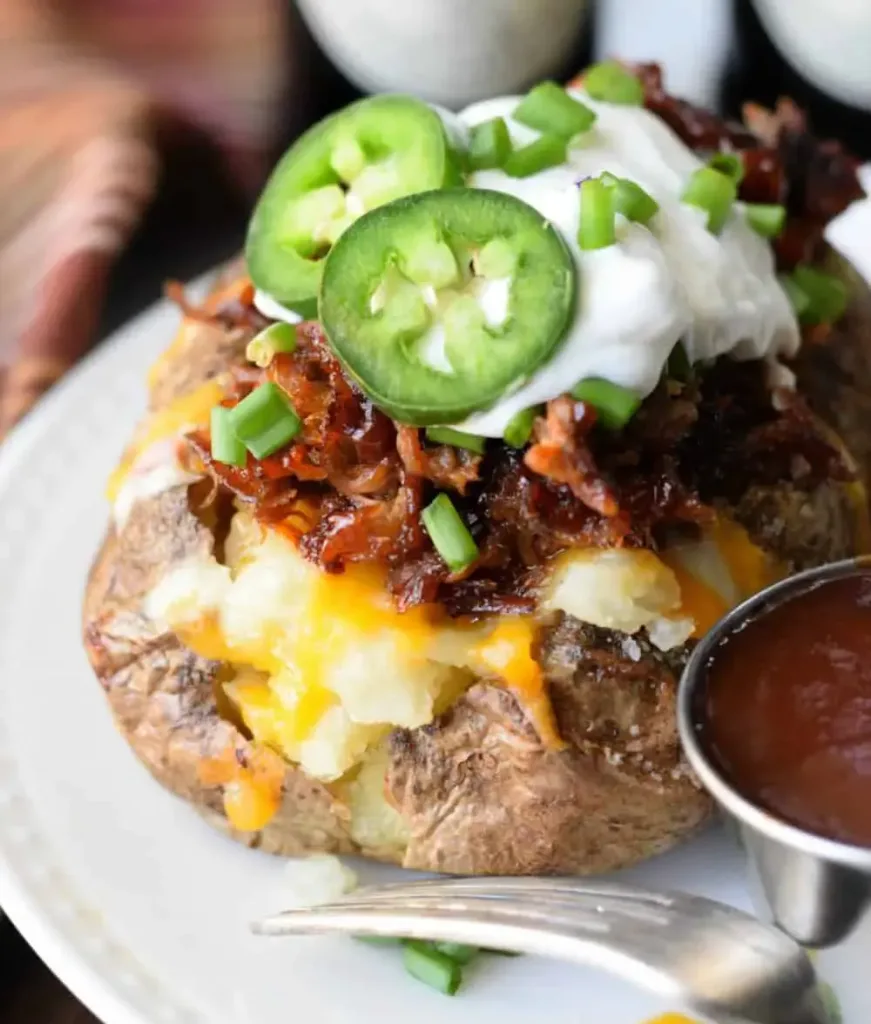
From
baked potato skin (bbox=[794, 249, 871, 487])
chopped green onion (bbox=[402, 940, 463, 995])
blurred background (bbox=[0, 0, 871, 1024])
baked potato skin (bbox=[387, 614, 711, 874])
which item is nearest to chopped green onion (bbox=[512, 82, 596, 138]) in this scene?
baked potato skin (bbox=[794, 249, 871, 487])

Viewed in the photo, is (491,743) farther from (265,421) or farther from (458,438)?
(265,421)

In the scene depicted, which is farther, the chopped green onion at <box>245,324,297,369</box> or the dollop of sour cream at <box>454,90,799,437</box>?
the chopped green onion at <box>245,324,297,369</box>

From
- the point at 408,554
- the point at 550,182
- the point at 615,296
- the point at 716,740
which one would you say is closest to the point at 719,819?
the point at 716,740

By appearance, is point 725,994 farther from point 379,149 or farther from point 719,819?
point 379,149

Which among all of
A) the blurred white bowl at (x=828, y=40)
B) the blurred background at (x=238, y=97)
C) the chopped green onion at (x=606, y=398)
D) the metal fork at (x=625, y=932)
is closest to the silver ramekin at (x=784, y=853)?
the metal fork at (x=625, y=932)

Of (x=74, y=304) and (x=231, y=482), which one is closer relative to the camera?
(x=231, y=482)

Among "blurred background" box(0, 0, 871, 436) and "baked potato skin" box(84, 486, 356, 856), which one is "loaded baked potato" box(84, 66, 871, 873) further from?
"blurred background" box(0, 0, 871, 436)

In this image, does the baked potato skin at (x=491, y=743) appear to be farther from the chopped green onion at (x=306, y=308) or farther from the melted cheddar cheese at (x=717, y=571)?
the chopped green onion at (x=306, y=308)
